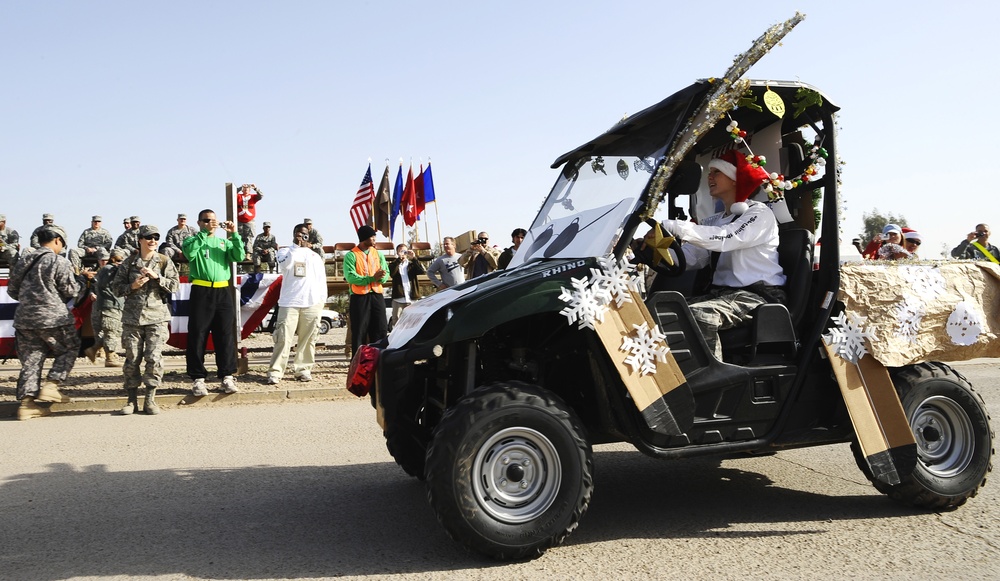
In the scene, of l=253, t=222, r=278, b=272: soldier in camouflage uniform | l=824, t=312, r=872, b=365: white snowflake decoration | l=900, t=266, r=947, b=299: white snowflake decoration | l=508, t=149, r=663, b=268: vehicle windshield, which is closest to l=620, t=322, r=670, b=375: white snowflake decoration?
l=508, t=149, r=663, b=268: vehicle windshield

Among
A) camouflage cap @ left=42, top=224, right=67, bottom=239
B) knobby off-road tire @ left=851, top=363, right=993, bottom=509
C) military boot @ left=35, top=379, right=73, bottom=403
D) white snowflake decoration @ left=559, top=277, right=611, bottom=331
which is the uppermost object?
camouflage cap @ left=42, top=224, right=67, bottom=239

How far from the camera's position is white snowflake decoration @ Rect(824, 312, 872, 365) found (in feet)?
15.0

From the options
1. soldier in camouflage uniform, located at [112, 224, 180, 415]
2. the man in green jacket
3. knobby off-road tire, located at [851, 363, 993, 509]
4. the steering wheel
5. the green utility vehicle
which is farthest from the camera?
the man in green jacket

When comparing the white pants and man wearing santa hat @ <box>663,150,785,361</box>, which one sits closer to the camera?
man wearing santa hat @ <box>663,150,785,361</box>

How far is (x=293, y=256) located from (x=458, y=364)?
6889mm

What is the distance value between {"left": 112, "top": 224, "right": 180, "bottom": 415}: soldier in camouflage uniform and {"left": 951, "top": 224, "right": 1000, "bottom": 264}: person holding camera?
1317cm

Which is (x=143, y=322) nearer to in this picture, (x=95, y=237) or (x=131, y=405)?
(x=131, y=405)

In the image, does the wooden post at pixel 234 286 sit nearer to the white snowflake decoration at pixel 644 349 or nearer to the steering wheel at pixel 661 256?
the steering wheel at pixel 661 256

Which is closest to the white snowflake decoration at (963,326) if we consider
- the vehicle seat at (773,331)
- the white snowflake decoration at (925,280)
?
the white snowflake decoration at (925,280)

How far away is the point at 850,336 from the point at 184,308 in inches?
383

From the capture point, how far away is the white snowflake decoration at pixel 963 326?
4840 mm

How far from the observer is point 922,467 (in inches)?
186

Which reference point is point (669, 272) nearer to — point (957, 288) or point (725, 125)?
point (725, 125)

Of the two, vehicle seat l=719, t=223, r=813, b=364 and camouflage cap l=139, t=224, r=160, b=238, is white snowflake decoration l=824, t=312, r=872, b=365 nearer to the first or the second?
vehicle seat l=719, t=223, r=813, b=364
